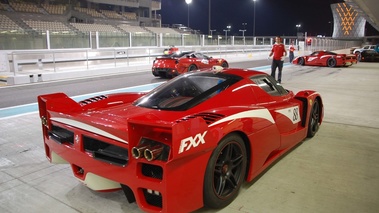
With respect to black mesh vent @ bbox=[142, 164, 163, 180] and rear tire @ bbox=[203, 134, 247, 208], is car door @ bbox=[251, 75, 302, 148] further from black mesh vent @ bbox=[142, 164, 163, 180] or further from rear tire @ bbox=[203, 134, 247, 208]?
black mesh vent @ bbox=[142, 164, 163, 180]

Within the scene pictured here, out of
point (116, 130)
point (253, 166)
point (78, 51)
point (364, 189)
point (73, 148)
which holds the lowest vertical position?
point (364, 189)

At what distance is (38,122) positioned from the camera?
641 cm

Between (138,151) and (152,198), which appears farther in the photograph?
(152,198)

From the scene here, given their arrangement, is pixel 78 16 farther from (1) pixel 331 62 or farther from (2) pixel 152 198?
(2) pixel 152 198

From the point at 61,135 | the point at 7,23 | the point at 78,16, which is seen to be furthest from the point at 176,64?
the point at 78,16

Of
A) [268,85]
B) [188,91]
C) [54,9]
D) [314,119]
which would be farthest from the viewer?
[54,9]

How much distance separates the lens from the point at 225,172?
10.4ft

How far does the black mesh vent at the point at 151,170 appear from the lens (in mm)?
2667

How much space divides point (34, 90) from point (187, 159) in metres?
10.2

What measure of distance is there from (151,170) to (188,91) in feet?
4.77

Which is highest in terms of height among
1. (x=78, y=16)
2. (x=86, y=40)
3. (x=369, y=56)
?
(x=78, y=16)

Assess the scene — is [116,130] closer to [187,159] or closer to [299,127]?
[187,159]

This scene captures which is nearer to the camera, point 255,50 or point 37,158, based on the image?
point 37,158

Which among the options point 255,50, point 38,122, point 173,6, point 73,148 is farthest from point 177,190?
point 173,6
